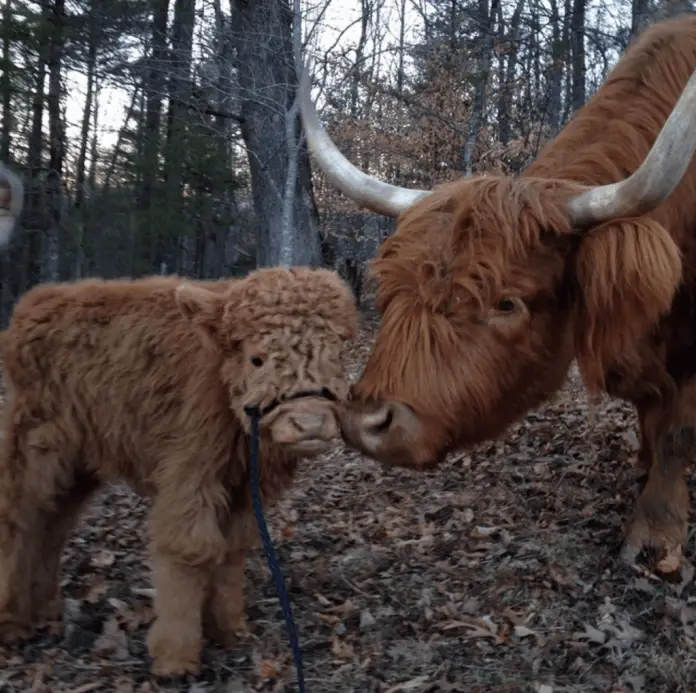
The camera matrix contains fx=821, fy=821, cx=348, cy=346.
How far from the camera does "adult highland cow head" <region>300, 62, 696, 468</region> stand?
3420 mm

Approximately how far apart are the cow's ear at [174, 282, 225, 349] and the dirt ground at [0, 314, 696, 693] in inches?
62.1

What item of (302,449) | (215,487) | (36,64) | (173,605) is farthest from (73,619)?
(36,64)

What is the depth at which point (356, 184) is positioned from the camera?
462cm

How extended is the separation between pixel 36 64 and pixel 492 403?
592 inches

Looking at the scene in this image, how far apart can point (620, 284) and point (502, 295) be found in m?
0.53

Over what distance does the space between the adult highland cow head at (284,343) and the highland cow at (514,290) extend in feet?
0.69

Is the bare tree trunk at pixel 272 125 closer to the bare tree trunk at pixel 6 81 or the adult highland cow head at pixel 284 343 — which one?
the bare tree trunk at pixel 6 81

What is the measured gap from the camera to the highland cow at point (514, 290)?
3.43 metres

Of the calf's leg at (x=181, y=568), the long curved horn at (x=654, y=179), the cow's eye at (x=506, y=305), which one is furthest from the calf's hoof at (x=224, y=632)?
the long curved horn at (x=654, y=179)

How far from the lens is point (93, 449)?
13.0ft

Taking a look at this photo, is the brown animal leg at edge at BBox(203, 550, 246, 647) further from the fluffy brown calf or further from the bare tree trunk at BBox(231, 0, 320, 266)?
the bare tree trunk at BBox(231, 0, 320, 266)

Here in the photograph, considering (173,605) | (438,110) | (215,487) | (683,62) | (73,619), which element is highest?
(438,110)

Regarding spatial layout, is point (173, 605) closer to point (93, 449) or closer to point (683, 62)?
point (93, 449)

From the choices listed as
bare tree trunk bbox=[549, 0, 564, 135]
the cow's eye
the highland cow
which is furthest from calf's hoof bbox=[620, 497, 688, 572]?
bare tree trunk bbox=[549, 0, 564, 135]
